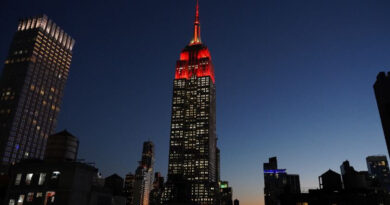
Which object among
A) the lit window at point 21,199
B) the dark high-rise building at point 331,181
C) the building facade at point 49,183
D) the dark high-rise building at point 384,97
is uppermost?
the dark high-rise building at point 384,97

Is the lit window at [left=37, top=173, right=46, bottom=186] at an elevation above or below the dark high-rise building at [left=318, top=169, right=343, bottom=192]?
below

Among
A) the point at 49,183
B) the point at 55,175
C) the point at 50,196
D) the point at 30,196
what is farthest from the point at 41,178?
the point at 50,196

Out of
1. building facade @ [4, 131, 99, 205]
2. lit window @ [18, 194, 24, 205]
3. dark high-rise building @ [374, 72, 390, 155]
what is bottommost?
lit window @ [18, 194, 24, 205]

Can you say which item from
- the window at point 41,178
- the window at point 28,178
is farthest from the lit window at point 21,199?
the window at point 41,178

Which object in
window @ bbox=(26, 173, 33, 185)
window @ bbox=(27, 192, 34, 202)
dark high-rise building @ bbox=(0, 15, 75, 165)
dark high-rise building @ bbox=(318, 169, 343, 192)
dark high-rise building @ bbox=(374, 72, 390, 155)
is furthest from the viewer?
dark high-rise building @ bbox=(0, 15, 75, 165)

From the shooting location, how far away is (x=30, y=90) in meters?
172

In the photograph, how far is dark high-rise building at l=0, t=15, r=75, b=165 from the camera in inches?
6225

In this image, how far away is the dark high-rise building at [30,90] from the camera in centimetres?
15812

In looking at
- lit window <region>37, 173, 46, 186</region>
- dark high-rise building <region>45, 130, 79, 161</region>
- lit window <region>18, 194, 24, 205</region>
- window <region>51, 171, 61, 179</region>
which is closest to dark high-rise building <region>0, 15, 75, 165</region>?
dark high-rise building <region>45, 130, 79, 161</region>

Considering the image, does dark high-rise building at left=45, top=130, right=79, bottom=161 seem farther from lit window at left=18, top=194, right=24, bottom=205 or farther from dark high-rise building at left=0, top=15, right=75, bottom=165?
dark high-rise building at left=0, top=15, right=75, bottom=165

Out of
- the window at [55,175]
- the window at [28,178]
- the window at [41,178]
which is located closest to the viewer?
the window at [55,175]

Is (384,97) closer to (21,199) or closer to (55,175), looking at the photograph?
(55,175)

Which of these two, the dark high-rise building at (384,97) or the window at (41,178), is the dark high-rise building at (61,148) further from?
the dark high-rise building at (384,97)

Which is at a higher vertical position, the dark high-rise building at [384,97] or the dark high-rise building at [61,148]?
the dark high-rise building at [384,97]
